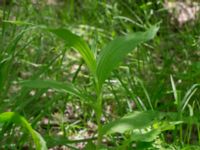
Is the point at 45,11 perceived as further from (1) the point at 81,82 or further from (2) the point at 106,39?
(1) the point at 81,82

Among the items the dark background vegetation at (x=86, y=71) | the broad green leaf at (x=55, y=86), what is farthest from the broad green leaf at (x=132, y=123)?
the dark background vegetation at (x=86, y=71)

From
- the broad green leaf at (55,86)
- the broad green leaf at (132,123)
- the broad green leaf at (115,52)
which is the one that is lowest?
the broad green leaf at (132,123)

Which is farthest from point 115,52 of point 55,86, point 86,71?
point 86,71

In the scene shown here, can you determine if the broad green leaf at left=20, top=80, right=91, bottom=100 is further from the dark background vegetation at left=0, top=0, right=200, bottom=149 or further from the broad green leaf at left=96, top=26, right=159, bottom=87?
the dark background vegetation at left=0, top=0, right=200, bottom=149

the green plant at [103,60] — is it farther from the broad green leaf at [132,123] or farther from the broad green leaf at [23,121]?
the broad green leaf at [23,121]

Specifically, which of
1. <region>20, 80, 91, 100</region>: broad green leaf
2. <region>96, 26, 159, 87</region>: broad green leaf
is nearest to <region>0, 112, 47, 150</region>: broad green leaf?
<region>20, 80, 91, 100</region>: broad green leaf
